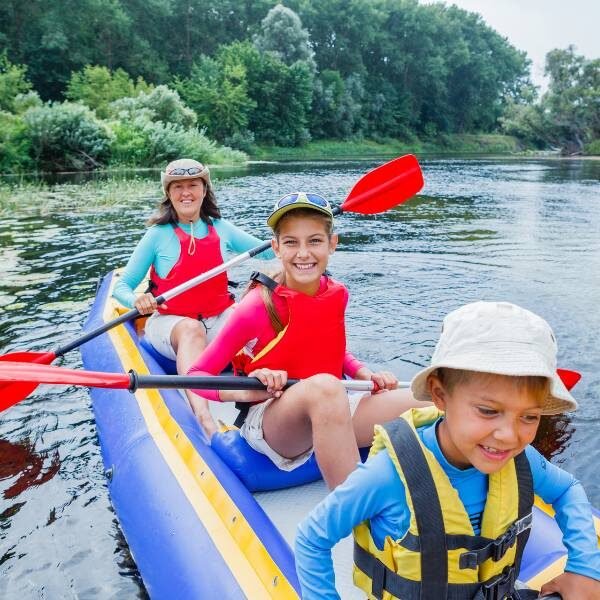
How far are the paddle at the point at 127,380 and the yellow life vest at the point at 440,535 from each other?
0.77 metres

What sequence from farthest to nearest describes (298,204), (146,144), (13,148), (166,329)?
(146,144) → (13,148) → (166,329) → (298,204)

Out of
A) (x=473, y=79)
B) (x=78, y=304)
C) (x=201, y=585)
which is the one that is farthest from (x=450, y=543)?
(x=473, y=79)

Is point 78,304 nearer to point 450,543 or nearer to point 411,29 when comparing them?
point 450,543

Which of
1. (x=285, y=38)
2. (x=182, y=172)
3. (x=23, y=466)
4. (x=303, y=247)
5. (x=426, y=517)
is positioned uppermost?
(x=285, y=38)

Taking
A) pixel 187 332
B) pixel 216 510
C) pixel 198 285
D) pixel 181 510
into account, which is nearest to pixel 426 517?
pixel 216 510

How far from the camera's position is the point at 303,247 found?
1.94 meters

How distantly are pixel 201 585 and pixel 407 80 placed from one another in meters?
50.6

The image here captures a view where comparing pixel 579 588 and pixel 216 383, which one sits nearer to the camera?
pixel 579 588

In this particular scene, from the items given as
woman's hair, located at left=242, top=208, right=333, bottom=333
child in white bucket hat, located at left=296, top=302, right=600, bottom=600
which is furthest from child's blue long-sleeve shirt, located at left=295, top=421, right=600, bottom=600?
woman's hair, located at left=242, top=208, right=333, bottom=333

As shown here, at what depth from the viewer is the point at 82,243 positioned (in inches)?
284

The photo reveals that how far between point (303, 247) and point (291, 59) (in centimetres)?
3640

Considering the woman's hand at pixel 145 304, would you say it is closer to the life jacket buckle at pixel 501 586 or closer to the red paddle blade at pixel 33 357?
the red paddle blade at pixel 33 357

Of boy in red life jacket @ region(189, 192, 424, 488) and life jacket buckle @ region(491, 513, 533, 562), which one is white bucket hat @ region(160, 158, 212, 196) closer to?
boy in red life jacket @ region(189, 192, 424, 488)

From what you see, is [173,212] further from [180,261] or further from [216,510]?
[216,510]
